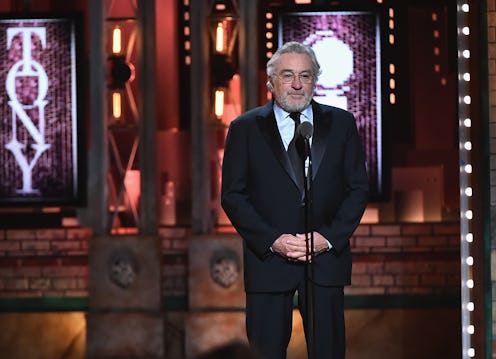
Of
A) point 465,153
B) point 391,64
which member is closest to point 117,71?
point 391,64

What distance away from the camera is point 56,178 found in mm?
7820

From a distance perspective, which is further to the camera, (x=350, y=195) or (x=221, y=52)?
(x=221, y=52)

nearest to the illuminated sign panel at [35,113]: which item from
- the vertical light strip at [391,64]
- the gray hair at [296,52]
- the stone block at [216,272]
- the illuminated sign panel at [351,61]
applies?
the stone block at [216,272]

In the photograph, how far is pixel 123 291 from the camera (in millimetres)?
7746

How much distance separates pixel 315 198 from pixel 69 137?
3821mm

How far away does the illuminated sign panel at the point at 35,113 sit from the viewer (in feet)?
25.5

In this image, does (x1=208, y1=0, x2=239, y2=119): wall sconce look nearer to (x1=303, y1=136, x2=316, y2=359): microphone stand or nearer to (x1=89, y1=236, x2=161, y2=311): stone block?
(x1=89, y1=236, x2=161, y2=311): stone block

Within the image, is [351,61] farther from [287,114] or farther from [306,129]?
[306,129]

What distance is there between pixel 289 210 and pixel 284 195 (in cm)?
6

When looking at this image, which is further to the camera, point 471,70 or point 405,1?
point 405,1

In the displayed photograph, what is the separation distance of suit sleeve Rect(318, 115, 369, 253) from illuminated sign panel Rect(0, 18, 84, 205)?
12.3ft

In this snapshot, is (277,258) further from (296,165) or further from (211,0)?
(211,0)

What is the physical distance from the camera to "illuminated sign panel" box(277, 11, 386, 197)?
762cm

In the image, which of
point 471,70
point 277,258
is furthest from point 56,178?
point 277,258
